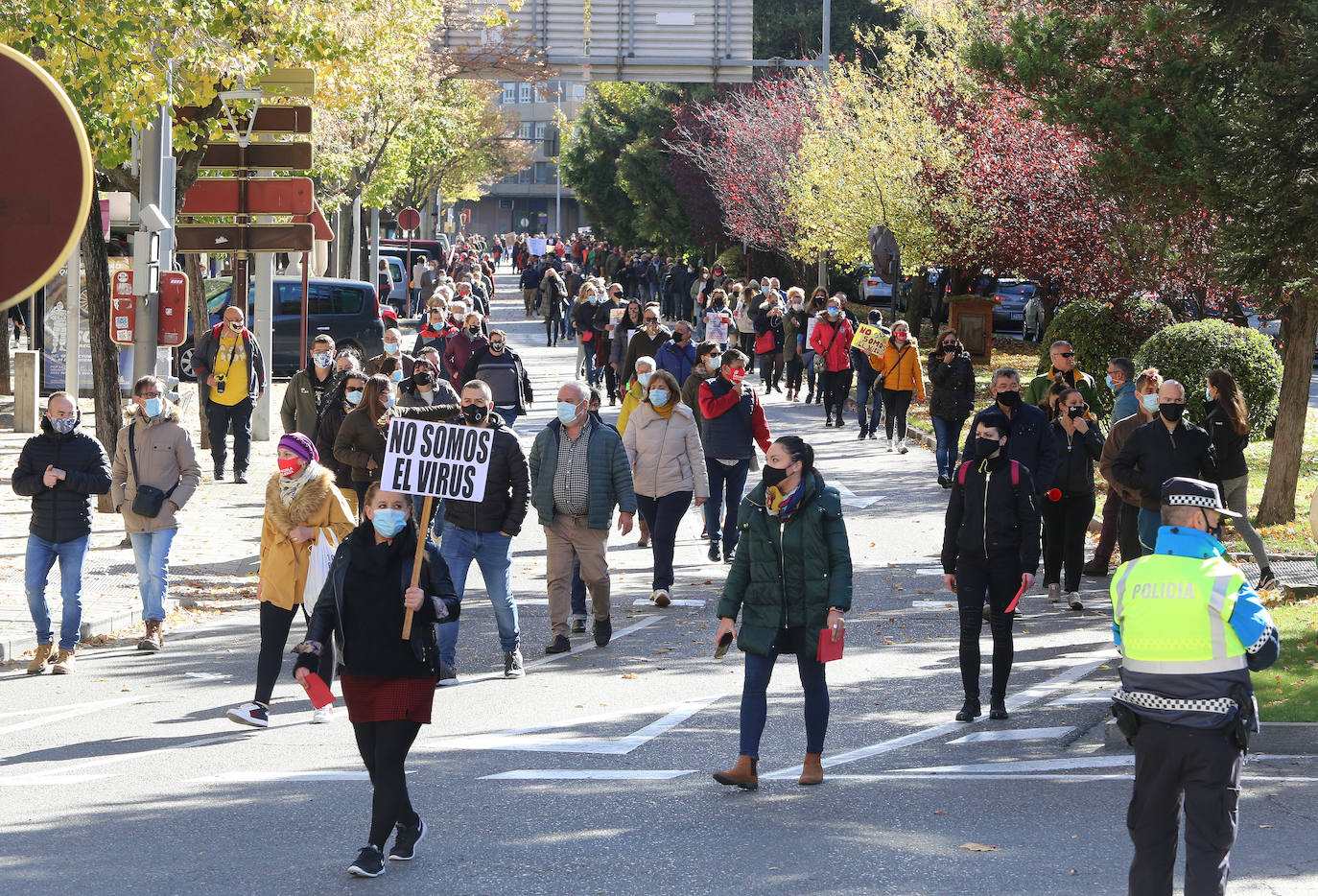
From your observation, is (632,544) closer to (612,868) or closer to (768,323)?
(612,868)

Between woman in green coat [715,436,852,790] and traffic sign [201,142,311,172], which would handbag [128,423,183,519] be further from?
traffic sign [201,142,311,172]

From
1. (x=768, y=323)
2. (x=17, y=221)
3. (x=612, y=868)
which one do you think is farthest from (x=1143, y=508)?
(x=768, y=323)

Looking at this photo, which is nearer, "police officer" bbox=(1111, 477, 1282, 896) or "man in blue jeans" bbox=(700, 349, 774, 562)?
"police officer" bbox=(1111, 477, 1282, 896)

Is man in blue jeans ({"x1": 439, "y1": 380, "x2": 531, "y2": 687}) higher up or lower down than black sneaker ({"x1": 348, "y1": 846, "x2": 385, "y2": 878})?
higher up

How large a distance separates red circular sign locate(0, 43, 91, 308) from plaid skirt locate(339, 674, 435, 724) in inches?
150

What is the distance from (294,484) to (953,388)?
1058cm

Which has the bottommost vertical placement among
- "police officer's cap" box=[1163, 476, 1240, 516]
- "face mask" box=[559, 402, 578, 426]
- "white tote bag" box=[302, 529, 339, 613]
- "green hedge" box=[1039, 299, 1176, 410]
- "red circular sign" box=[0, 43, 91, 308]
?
"white tote bag" box=[302, 529, 339, 613]

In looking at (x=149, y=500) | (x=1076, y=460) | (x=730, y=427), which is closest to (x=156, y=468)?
(x=149, y=500)

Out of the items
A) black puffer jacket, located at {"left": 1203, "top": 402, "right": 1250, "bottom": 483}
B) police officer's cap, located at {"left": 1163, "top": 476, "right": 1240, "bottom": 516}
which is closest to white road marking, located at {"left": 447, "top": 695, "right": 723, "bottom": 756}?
police officer's cap, located at {"left": 1163, "top": 476, "right": 1240, "bottom": 516}

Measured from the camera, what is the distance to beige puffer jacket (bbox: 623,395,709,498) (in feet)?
45.2

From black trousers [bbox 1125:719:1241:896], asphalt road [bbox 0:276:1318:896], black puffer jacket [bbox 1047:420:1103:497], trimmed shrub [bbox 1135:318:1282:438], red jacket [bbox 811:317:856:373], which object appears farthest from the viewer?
red jacket [bbox 811:317:856:373]

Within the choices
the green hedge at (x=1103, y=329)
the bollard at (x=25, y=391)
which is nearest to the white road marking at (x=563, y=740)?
the bollard at (x=25, y=391)

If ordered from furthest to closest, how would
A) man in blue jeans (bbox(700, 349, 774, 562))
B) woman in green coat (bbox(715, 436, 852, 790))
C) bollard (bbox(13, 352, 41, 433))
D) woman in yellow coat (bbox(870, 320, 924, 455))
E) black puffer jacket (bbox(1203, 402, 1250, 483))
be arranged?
bollard (bbox(13, 352, 41, 433)) → woman in yellow coat (bbox(870, 320, 924, 455)) → man in blue jeans (bbox(700, 349, 774, 562)) → black puffer jacket (bbox(1203, 402, 1250, 483)) → woman in green coat (bbox(715, 436, 852, 790))

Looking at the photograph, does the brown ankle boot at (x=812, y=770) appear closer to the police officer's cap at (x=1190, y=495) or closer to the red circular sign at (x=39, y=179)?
the police officer's cap at (x=1190, y=495)
